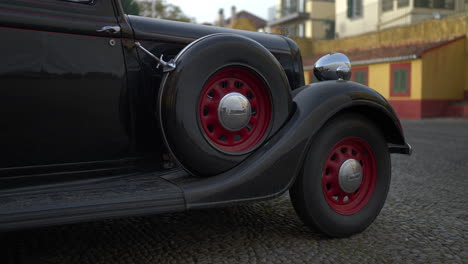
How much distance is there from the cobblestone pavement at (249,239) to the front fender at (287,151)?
→ 37 centimetres

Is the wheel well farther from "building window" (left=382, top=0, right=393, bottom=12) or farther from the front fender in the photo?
"building window" (left=382, top=0, right=393, bottom=12)

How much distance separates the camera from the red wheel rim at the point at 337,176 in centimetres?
253

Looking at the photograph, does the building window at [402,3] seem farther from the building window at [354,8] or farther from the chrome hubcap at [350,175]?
the chrome hubcap at [350,175]

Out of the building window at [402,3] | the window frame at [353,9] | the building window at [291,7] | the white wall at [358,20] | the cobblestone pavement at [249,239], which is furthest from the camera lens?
the building window at [291,7]

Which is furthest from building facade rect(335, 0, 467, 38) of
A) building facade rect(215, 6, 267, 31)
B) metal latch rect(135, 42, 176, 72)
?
metal latch rect(135, 42, 176, 72)

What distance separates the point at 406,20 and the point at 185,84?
2414cm

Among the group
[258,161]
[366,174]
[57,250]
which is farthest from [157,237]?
[366,174]

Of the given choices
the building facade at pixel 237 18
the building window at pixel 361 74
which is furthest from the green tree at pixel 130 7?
the building facade at pixel 237 18

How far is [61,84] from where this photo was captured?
2082 mm

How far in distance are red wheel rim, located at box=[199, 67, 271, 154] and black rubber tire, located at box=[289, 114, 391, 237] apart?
1.13 feet

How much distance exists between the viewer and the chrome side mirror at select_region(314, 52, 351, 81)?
284 centimetres

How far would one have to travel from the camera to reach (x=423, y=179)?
442 cm

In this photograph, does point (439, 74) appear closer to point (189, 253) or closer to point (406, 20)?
point (406, 20)

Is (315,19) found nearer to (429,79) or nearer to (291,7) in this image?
(291,7)
